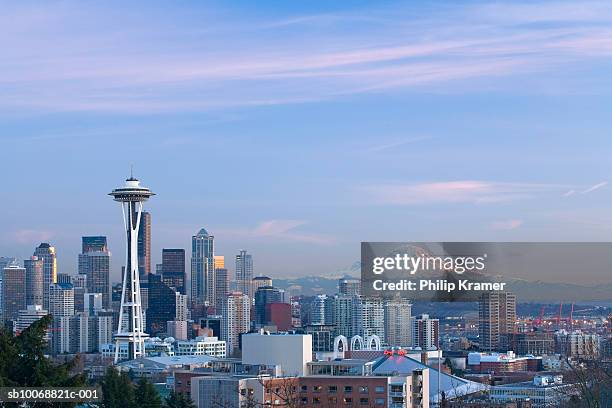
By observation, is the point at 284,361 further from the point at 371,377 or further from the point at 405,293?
the point at 405,293

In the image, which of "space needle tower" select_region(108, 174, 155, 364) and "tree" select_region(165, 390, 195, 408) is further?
"space needle tower" select_region(108, 174, 155, 364)

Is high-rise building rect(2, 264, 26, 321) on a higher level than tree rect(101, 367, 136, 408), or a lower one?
higher

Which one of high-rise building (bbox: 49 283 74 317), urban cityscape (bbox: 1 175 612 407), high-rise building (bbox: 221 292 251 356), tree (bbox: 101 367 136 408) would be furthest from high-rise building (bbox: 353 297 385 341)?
high-rise building (bbox: 49 283 74 317)

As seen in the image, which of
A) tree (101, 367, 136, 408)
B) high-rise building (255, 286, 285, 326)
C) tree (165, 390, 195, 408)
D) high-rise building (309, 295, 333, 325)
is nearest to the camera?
tree (101, 367, 136, 408)

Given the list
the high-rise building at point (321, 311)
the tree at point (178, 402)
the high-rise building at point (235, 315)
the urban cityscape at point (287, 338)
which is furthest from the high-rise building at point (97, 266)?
the tree at point (178, 402)

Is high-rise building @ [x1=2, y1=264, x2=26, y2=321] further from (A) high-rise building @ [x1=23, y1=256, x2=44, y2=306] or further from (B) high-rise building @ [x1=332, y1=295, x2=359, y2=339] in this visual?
A: (B) high-rise building @ [x1=332, y1=295, x2=359, y2=339]

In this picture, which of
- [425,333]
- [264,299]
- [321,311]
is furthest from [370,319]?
[264,299]
